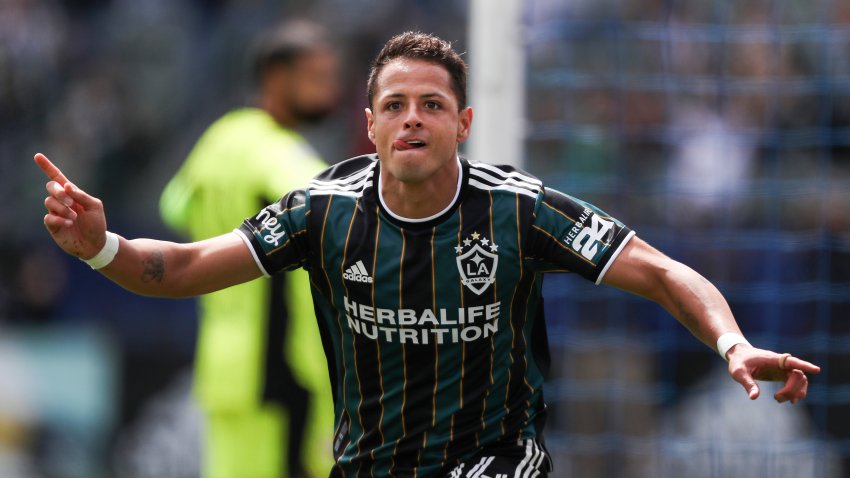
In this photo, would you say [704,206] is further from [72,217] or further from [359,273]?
[72,217]

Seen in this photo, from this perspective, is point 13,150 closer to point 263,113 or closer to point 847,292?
point 263,113

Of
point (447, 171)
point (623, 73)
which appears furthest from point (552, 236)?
point (623, 73)

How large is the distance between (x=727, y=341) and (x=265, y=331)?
330cm

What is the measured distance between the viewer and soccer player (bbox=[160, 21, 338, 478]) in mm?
6465

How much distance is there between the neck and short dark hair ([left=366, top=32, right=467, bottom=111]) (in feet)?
0.72

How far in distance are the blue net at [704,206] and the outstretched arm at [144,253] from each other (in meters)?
3.57

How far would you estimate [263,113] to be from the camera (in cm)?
661

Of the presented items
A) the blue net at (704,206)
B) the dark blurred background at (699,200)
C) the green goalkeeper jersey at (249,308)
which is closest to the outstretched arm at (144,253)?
the green goalkeeper jersey at (249,308)

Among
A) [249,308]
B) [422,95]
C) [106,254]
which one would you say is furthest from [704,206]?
[106,254]

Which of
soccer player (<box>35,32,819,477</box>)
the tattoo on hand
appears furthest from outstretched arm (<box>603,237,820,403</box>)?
the tattoo on hand

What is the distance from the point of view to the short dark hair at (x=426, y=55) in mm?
3930

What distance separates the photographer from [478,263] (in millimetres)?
3973

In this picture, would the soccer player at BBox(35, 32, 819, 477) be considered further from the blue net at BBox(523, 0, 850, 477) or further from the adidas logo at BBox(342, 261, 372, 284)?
the blue net at BBox(523, 0, 850, 477)

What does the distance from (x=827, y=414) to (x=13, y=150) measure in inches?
255
